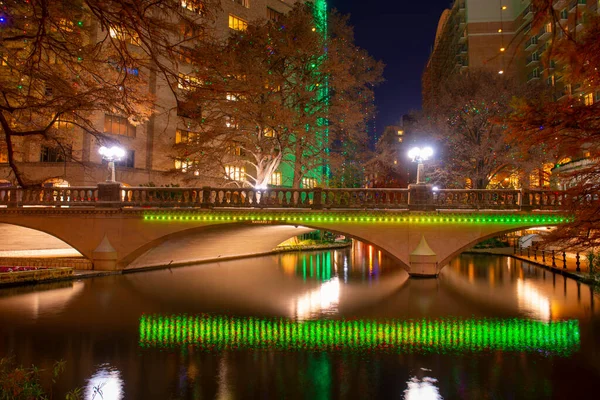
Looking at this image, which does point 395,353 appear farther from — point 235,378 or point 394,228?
point 394,228

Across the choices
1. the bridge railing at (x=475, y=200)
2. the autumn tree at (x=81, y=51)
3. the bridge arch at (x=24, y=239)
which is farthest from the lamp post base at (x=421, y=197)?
the bridge arch at (x=24, y=239)

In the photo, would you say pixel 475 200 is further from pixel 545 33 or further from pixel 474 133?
pixel 545 33

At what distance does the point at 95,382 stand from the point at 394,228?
13.9m

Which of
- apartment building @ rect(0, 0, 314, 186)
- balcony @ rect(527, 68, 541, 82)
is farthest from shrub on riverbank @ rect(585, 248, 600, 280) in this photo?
balcony @ rect(527, 68, 541, 82)

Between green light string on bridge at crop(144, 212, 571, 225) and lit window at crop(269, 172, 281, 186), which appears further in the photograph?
lit window at crop(269, 172, 281, 186)

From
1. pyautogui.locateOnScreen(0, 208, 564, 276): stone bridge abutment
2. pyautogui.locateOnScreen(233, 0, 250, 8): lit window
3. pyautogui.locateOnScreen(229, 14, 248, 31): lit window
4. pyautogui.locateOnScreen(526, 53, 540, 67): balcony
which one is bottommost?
pyautogui.locateOnScreen(0, 208, 564, 276): stone bridge abutment

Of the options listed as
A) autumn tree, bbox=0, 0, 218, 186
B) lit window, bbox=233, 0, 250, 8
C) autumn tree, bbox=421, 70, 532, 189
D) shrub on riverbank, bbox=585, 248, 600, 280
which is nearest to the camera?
autumn tree, bbox=0, 0, 218, 186

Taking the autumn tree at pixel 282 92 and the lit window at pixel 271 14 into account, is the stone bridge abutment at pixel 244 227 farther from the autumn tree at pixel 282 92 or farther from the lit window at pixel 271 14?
the lit window at pixel 271 14

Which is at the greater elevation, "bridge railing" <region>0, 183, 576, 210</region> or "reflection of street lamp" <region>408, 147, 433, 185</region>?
"reflection of street lamp" <region>408, 147, 433, 185</region>

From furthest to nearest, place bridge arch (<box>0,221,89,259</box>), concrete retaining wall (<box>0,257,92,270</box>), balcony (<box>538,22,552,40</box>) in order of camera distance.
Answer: balcony (<box>538,22,552,40</box>)
bridge arch (<box>0,221,89,259</box>)
concrete retaining wall (<box>0,257,92,270</box>)

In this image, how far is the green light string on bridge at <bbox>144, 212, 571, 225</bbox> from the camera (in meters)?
18.9

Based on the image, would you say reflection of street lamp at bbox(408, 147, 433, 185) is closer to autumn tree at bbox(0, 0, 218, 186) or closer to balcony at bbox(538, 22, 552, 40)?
autumn tree at bbox(0, 0, 218, 186)

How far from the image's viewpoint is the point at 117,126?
3250 cm

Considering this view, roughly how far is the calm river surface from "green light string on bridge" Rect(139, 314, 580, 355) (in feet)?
0.16
